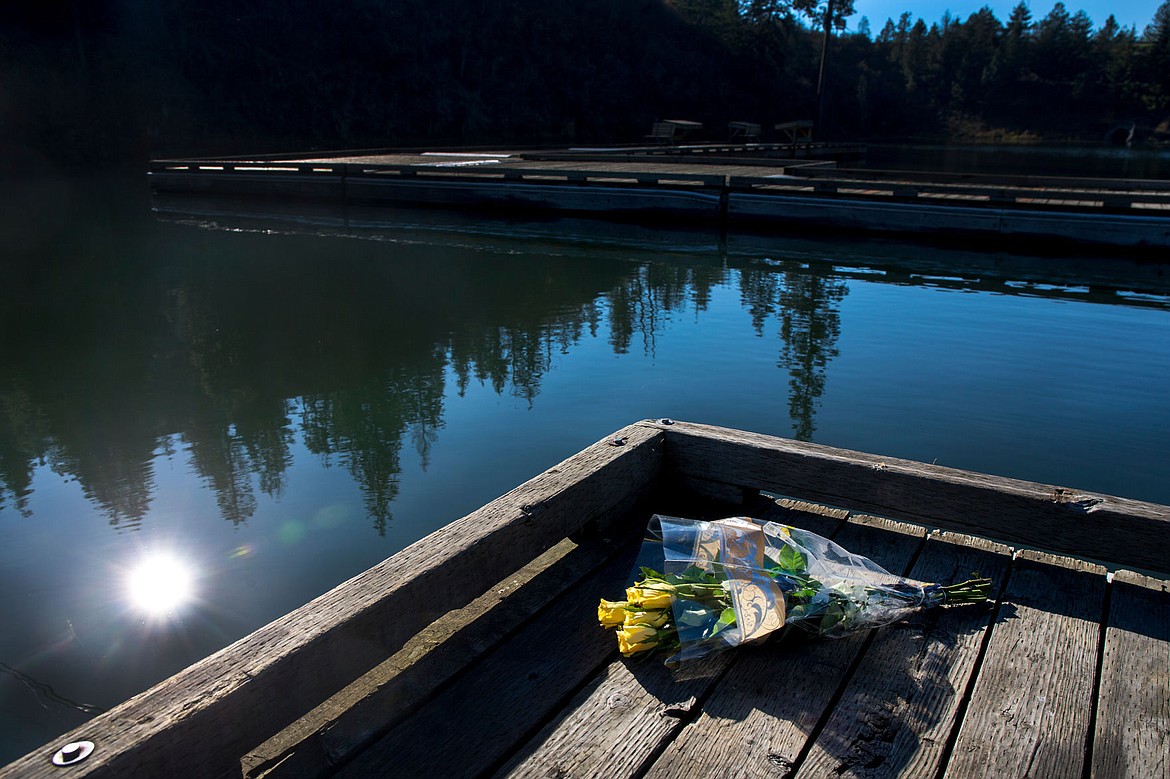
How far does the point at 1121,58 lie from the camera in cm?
7562

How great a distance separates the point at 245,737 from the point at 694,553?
1337 mm

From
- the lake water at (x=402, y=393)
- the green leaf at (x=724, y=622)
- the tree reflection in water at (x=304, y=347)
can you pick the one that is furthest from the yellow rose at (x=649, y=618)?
the tree reflection in water at (x=304, y=347)

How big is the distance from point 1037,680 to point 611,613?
3.72 feet

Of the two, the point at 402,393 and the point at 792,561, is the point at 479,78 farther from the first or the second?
the point at 792,561

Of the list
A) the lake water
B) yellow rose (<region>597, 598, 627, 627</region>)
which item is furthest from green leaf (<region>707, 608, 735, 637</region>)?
the lake water

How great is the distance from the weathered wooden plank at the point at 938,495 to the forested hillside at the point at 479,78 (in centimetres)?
3415

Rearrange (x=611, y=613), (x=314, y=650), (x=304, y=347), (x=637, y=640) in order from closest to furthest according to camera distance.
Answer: (x=314, y=650), (x=637, y=640), (x=611, y=613), (x=304, y=347)

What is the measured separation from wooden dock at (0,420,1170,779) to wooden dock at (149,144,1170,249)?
12394mm

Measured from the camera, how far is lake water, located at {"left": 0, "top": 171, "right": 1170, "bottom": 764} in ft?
13.5

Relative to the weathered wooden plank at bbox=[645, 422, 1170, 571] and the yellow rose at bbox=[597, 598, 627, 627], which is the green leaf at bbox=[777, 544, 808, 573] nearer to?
the weathered wooden plank at bbox=[645, 422, 1170, 571]

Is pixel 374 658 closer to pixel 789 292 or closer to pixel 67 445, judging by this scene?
pixel 67 445

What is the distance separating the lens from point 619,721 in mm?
2027

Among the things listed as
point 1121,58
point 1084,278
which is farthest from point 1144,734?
point 1121,58

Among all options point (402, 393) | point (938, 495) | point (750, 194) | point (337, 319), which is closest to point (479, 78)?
point (750, 194)
